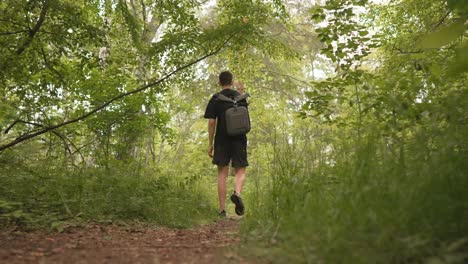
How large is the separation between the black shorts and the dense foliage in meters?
0.43

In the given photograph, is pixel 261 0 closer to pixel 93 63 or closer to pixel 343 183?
pixel 93 63

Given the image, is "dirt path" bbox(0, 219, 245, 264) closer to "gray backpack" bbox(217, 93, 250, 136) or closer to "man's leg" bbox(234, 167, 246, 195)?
"man's leg" bbox(234, 167, 246, 195)

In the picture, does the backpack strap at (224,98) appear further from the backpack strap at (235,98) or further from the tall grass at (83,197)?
the tall grass at (83,197)

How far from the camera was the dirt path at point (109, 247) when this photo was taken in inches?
97.3

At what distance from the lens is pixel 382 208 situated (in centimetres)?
189

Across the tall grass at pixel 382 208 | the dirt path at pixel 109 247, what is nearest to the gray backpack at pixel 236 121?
the dirt path at pixel 109 247

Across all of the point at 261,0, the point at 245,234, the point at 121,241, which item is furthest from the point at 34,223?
the point at 261,0

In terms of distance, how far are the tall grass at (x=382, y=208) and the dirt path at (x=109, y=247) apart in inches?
18.1

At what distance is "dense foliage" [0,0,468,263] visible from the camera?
1895 mm

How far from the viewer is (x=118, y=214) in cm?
427

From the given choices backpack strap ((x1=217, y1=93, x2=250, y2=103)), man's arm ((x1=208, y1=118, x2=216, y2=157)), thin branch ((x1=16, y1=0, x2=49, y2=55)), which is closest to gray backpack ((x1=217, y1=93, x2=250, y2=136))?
backpack strap ((x1=217, y1=93, x2=250, y2=103))

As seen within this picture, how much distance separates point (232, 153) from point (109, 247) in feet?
9.44

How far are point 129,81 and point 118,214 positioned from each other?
3.07m

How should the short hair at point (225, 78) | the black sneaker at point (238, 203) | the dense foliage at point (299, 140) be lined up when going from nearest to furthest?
A: the dense foliage at point (299, 140) → the black sneaker at point (238, 203) → the short hair at point (225, 78)
